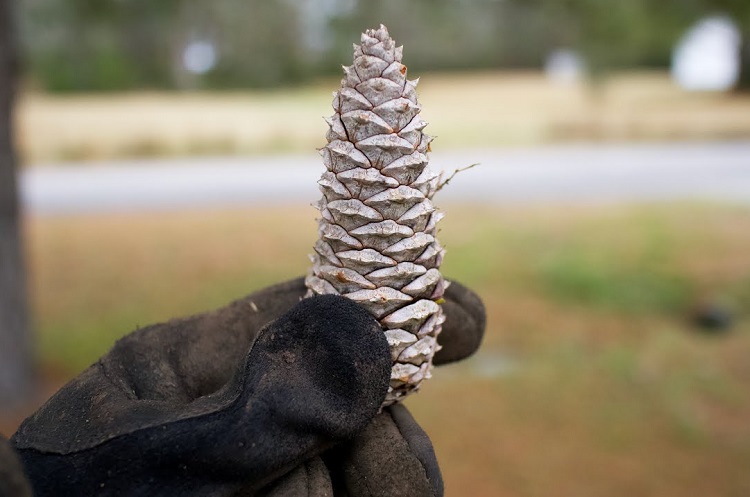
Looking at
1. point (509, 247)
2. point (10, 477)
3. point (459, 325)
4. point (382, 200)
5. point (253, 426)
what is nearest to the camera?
point (10, 477)

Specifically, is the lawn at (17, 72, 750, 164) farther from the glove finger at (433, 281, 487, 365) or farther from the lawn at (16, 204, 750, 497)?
the glove finger at (433, 281, 487, 365)

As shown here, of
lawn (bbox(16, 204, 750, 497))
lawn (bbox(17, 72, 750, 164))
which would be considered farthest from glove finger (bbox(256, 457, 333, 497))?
lawn (bbox(17, 72, 750, 164))

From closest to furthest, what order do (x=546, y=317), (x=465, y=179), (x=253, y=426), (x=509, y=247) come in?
1. (x=253, y=426)
2. (x=546, y=317)
3. (x=509, y=247)
4. (x=465, y=179)

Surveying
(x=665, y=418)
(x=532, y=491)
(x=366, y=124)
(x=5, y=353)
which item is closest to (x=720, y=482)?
(x=665, y=418)

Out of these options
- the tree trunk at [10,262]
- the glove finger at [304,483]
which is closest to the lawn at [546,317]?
the tree trunk at [10,262]

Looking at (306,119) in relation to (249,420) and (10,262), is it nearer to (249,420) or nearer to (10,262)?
(10,262)

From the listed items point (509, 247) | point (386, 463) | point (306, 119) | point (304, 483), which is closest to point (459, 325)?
point (386, 463)

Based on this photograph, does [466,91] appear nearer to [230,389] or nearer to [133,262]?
[133,262]
